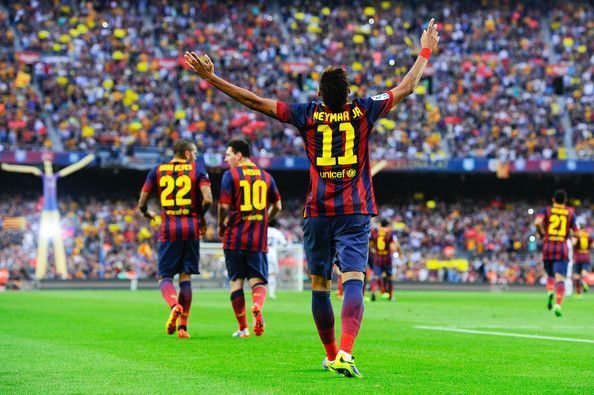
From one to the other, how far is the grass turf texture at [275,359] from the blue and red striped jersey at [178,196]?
1307 millimetres

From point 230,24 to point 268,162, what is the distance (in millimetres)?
9143

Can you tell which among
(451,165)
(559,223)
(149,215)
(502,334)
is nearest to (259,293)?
(149,215)

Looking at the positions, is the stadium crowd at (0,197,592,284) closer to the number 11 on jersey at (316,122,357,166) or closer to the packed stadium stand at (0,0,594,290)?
the packed stadium stand at (0,0,594,290)

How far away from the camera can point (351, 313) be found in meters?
8.46

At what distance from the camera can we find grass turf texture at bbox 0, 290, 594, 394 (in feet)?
26.1

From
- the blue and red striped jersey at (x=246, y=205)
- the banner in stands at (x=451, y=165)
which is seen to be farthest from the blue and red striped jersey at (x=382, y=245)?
the banner in stands at (x=451, y=165)

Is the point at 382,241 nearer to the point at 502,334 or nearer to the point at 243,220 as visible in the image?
the point at 502,334

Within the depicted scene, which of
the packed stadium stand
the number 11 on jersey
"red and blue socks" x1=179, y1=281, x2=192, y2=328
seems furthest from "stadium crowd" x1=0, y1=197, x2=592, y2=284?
the number 11 on jersey

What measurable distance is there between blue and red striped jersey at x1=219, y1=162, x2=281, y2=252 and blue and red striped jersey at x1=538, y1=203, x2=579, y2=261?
967 centimetres

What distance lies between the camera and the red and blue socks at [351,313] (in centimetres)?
836

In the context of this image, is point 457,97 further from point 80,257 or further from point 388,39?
point 80,257

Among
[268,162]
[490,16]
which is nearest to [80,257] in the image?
[268,162]

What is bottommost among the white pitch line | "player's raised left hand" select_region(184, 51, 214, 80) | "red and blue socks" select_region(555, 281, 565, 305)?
the white pitch line

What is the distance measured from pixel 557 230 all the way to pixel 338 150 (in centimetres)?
1450
